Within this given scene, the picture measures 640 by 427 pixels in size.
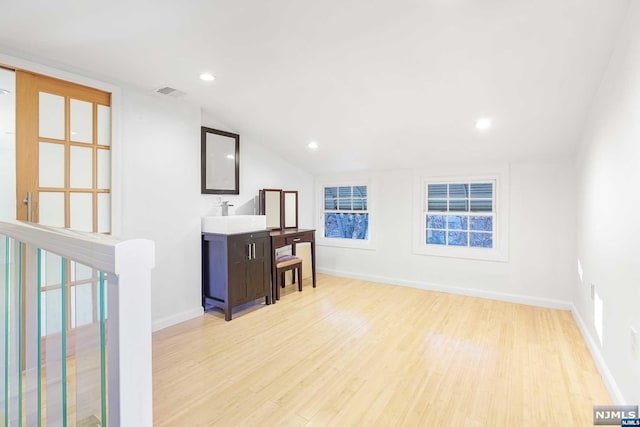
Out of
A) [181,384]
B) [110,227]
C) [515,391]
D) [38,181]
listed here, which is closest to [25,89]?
[38,181]

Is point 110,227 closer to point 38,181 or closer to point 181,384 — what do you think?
point 38,181

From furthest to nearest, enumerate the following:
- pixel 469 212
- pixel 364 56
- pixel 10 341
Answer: pixel 469 212
pixel 364 56
pixel 10 341

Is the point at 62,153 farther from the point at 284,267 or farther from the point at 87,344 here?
the point at 284,267

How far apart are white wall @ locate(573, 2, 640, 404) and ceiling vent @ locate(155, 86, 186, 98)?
132 inches

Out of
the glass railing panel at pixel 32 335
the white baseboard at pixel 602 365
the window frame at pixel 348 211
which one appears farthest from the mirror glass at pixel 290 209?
the white baseboard at pixel 602 365

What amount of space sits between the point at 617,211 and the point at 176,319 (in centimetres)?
380

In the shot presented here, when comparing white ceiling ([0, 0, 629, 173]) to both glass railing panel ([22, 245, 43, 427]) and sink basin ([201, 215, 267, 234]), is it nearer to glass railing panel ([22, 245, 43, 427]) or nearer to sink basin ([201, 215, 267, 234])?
sink basin ([201, 215, 267, 234])

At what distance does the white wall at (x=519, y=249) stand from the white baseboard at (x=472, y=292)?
1cm

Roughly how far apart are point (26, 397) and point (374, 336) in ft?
8.04

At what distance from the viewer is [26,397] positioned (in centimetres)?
157

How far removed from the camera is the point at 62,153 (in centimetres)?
265

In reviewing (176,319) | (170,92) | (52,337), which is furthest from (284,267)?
(52,337)

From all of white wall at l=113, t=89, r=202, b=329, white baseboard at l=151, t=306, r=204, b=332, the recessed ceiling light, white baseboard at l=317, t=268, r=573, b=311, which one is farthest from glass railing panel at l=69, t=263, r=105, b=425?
white baseboard at l=317, t=268, r=573, b=311

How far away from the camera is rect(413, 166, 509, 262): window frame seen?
4109 mm
